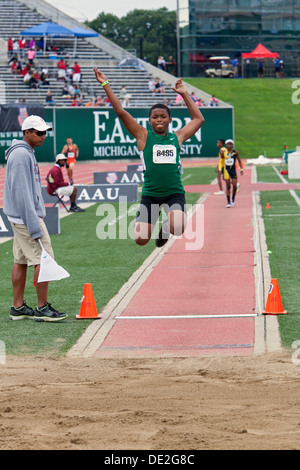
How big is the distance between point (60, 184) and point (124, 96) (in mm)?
28773

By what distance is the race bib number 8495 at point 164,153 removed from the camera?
26.4 feet

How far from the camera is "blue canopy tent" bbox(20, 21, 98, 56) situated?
167 ft

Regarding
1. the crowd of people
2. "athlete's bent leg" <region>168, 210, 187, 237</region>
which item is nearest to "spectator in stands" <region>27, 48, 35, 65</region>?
the crowd of people

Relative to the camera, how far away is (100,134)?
155ft

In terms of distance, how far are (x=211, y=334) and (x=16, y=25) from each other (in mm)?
50465

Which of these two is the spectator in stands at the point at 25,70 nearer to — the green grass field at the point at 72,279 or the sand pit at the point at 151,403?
the green grass field at the point at 72,279

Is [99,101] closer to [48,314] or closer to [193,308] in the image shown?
[193,308]

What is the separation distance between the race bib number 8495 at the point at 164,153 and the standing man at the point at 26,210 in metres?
1.27

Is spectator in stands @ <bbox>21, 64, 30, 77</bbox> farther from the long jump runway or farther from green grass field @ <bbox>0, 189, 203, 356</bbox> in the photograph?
the long jump runway

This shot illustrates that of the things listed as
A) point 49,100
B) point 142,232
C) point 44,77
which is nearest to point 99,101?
point 49,100

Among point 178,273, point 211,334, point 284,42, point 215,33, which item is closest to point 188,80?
point 215,33

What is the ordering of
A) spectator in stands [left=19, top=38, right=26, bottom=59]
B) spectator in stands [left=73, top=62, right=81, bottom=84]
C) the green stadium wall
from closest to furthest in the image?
the green stadium wall, spectator in stands [left=73, top=62, right=81, bottom=84], spectator in stands [left=19, top=38, right=26, bottom=59]

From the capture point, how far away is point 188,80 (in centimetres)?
6316

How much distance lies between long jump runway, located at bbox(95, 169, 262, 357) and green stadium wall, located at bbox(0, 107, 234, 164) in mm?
31495
